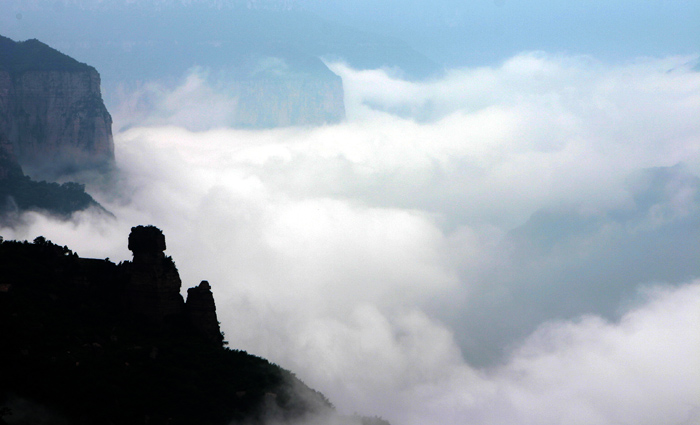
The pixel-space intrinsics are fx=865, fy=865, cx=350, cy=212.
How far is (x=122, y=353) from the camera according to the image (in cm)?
8425

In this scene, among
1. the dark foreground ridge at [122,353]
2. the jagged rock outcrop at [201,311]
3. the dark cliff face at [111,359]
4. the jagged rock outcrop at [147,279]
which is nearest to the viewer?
the dark cliff face at [111,359]

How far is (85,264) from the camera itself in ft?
314

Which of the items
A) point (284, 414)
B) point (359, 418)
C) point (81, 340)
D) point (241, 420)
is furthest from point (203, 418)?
point (359, 418)

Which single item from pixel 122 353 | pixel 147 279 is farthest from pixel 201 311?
pixel 122 353

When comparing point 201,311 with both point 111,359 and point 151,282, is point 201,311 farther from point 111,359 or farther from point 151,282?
point 111,359

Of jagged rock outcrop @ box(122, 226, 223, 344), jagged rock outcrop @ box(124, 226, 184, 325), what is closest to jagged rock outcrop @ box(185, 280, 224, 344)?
jagged rock outcrop @ box(122, 226, 223, 344)

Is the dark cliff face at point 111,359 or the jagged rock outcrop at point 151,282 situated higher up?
the jagged rock outcrop at point 151,282

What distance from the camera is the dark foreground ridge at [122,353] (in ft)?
239

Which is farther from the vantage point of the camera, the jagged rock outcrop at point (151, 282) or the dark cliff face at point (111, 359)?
the jagged rock outcrop at point (151, 282)

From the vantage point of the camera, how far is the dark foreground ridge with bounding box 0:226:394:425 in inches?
2864

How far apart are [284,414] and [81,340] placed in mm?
20852

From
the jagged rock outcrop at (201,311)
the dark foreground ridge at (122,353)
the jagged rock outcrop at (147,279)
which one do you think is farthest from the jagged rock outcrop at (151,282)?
the jagged rock outcrop at (201,311)

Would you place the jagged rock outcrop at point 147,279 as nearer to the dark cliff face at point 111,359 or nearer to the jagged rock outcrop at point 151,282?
the jagged rock outcrop at point 151,282

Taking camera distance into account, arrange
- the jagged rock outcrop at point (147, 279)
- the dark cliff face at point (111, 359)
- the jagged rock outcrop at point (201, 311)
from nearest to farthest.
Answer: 1. the dark cliff face at point (111, 359)
2. the jagged rock outcrop at point (147, 279)
3. the jagged rock outcrop at point (201, 311)
